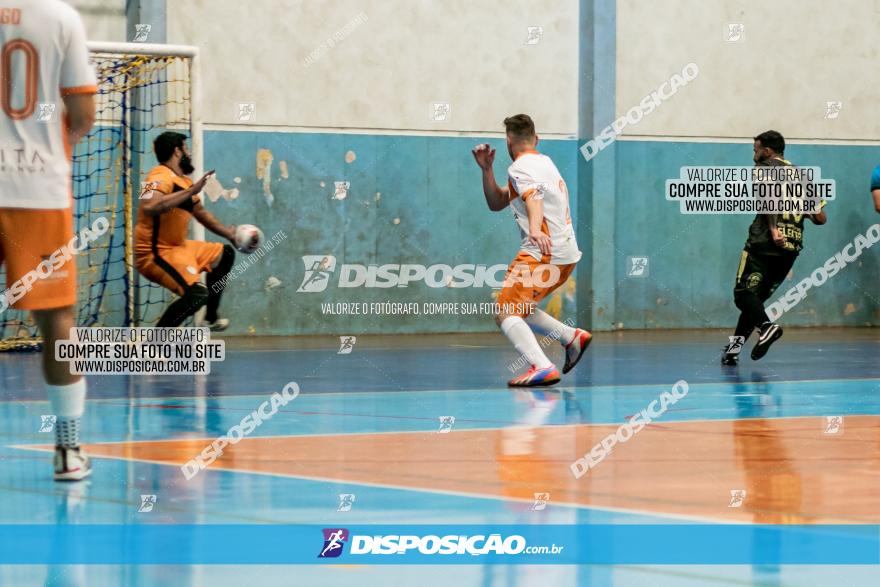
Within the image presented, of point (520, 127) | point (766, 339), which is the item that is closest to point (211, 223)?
point (520, 127)

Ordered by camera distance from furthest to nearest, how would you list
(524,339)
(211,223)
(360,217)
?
(360,217) → (211,223) → (524,339)

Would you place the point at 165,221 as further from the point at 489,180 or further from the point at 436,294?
the point at 436,294

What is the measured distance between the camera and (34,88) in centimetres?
618

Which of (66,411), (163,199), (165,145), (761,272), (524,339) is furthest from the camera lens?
(761,272)

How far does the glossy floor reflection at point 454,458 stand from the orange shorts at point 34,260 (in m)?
0.79

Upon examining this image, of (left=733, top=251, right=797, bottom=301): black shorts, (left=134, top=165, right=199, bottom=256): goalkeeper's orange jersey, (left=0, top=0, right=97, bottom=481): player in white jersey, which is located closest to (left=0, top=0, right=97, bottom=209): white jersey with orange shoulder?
(left=0, top=0, right=97, bottom=481): player in white jersey

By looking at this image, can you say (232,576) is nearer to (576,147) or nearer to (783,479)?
(783,479)

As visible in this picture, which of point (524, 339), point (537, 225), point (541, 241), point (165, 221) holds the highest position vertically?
point (165, 221)

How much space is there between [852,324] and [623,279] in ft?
12.4

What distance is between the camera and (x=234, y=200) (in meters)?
17.5

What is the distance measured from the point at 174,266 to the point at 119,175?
4.53m

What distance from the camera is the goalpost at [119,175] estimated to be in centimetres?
1605

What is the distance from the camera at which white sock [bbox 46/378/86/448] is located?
6320 mm

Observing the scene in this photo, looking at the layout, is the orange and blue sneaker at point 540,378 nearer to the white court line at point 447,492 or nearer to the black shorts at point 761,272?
the black shorts at point 761,272
